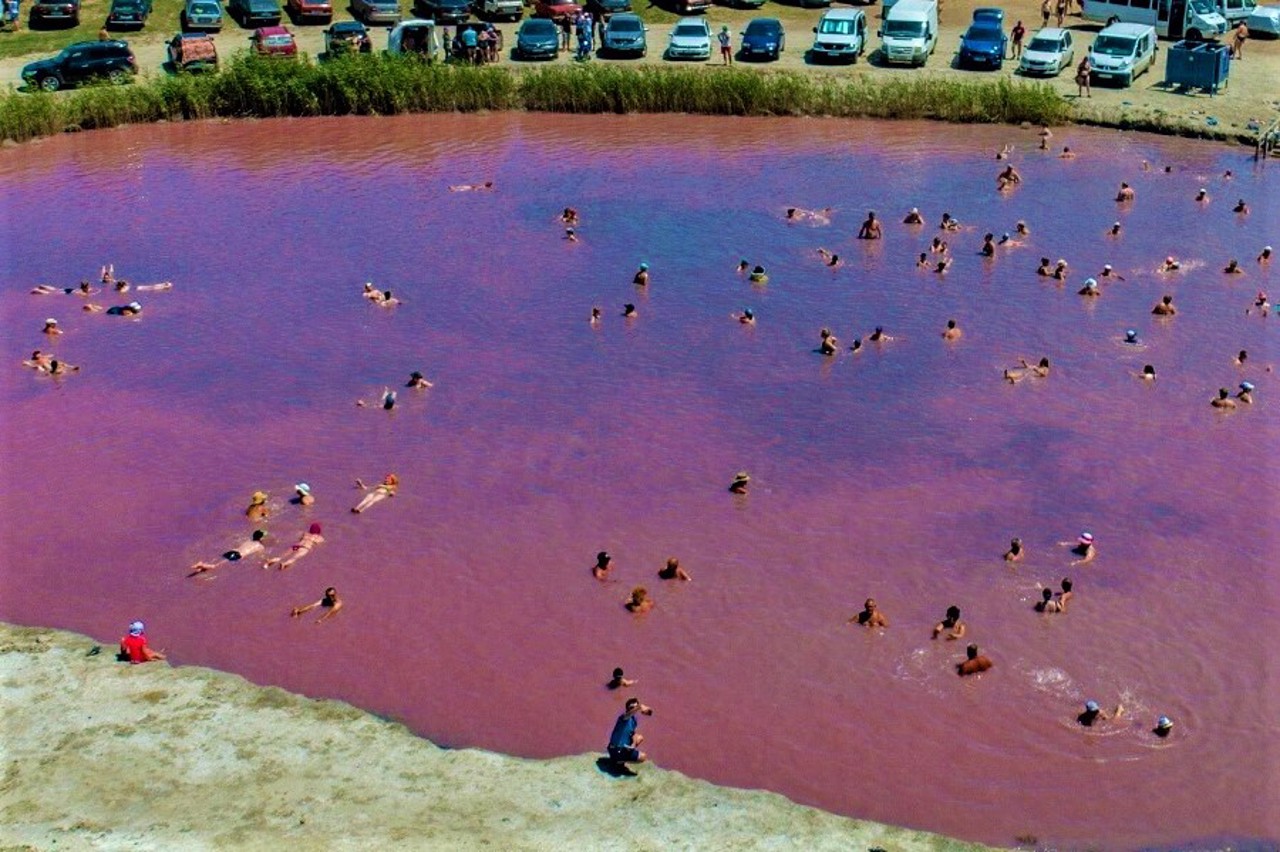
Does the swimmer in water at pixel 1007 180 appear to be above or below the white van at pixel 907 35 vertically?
below

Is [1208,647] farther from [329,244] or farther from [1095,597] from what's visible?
[329,244]

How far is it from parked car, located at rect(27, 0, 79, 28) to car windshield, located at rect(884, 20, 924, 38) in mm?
32335

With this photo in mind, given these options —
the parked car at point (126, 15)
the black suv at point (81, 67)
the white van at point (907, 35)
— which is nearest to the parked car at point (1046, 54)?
the white van at point (907, 35)

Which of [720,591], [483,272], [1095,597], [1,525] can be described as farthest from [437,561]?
[483,272]

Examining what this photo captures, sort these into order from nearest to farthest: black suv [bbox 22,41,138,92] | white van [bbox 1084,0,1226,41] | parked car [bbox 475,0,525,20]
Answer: black suv [bbox 22,41,138,92]
white van [bbox 1084,0,1226,41]
parked car [bbox 475,0,525,20]

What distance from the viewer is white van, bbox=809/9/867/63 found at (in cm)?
5669

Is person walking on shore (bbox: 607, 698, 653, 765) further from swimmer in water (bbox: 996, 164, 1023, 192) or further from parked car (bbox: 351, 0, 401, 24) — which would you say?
parked car (bbox: 351, 0, 401, 24)

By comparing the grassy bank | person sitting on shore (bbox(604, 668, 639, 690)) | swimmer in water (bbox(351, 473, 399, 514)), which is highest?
the grassy bank

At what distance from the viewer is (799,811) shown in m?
19.3

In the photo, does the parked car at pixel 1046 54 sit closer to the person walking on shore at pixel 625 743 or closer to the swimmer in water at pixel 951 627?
the swimmer in water at pixel 951 627

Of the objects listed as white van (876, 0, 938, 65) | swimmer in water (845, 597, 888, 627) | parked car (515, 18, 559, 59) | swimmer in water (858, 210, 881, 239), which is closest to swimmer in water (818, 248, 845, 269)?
swimmer in water (858, 210, 881, 239)

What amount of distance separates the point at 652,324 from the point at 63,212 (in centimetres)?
1940

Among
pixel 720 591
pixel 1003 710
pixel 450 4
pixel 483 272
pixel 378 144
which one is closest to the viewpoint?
pixel 1003 710

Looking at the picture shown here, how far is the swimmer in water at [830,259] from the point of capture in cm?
3966
